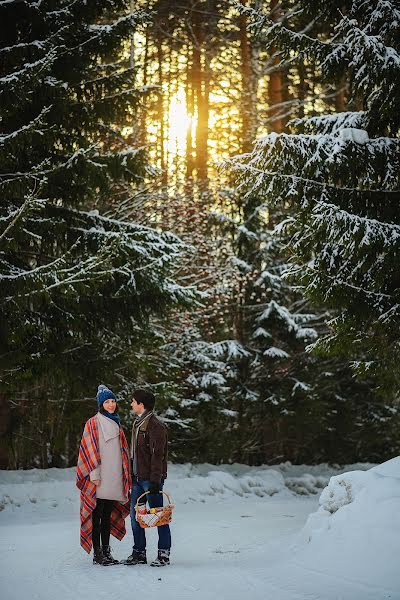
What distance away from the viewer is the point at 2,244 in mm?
11102

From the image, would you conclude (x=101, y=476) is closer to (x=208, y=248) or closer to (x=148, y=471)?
(x=148, y=471)

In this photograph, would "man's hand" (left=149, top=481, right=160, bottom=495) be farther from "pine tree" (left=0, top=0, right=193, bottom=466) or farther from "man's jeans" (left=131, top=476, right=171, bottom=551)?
"pine tree" (left=0, top=0, right=193, bottom=466)

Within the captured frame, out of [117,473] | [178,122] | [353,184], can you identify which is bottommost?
[117,473]

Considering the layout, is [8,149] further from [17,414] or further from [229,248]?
[229,248]

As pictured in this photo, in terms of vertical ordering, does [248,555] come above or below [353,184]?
below

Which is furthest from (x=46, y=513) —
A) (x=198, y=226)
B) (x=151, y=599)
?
(x=198, y=226)

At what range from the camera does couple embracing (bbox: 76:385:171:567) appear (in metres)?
7.16

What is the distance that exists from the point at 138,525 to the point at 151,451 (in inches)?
30.4

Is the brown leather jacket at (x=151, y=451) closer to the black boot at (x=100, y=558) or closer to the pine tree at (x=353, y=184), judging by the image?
the black boot at (x=100, y=558)

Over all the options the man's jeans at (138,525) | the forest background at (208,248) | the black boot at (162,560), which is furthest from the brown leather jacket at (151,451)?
the forest background at (208,248)

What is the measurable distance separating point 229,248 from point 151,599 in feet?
49.4

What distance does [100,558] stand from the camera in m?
7.20

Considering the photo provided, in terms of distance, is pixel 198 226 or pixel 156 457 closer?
pixel 156 457

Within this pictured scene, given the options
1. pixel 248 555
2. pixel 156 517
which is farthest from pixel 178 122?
pixel 156 517
